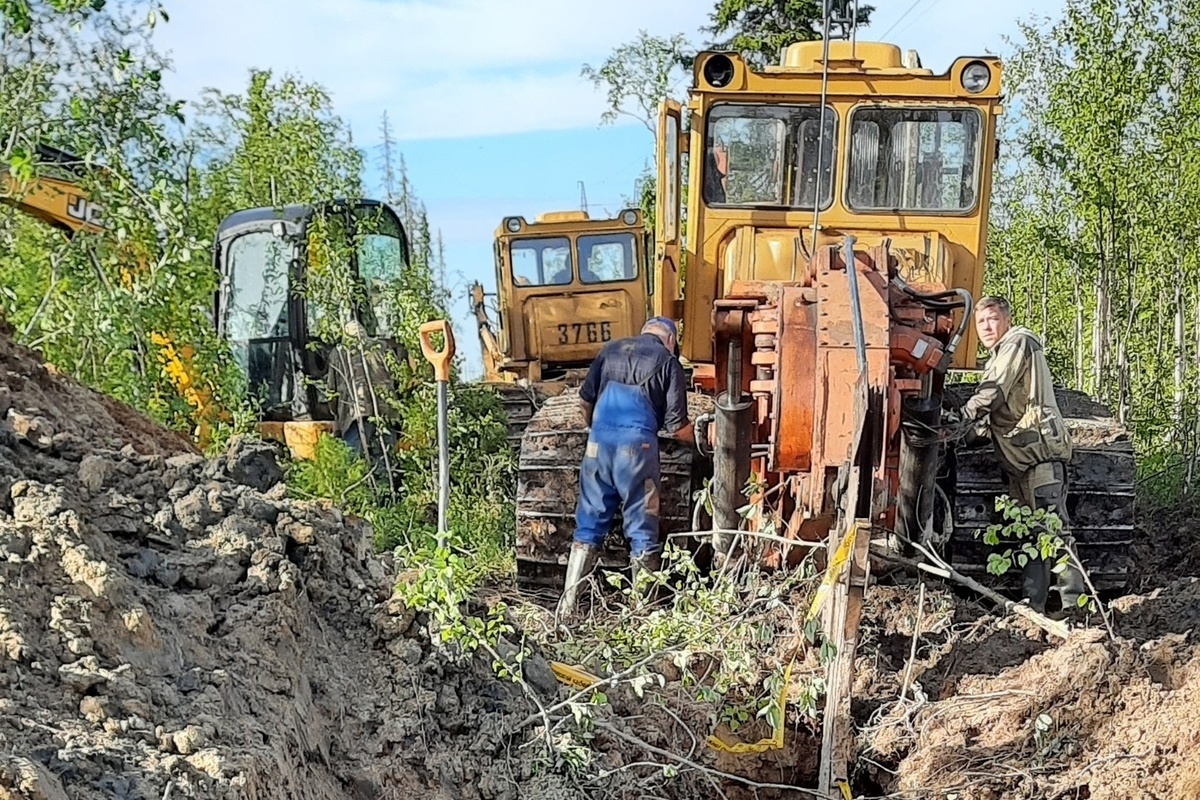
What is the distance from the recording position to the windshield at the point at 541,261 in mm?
13398

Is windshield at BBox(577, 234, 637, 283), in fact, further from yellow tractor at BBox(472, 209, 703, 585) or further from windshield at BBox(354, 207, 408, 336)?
windshield at BBox(354, 207, 408, 336)

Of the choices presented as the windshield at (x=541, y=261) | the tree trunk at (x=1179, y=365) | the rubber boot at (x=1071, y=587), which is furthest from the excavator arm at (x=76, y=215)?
the tree trunk at (x=1179, y=365)

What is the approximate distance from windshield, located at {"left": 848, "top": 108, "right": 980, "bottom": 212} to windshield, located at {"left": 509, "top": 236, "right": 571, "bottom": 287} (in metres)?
6.23

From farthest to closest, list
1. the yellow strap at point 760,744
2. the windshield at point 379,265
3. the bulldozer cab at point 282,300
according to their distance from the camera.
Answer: the bulldozer cab at point 282,300 < the windshield at point 379,265 < the yellow strap at point 760,744

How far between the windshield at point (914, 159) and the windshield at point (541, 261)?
6.23 meters

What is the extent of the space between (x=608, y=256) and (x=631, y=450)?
694 centimetres

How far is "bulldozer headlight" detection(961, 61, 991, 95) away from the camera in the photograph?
7.36m

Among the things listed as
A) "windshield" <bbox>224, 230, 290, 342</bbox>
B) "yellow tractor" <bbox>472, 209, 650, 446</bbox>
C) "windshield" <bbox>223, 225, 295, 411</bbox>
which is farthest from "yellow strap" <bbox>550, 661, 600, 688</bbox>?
"yellow tractor" <bbox>472, 209, 650, 446</bbox>

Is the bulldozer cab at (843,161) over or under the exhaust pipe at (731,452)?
over

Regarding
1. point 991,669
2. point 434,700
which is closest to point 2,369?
point 434,700

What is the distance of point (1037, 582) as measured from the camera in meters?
6.79

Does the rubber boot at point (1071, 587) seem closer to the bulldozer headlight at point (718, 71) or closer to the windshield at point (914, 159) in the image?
the windshield at point (914, 159)

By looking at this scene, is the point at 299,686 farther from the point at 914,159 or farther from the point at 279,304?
the point at 279,304

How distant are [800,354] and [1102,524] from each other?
9.15ft
